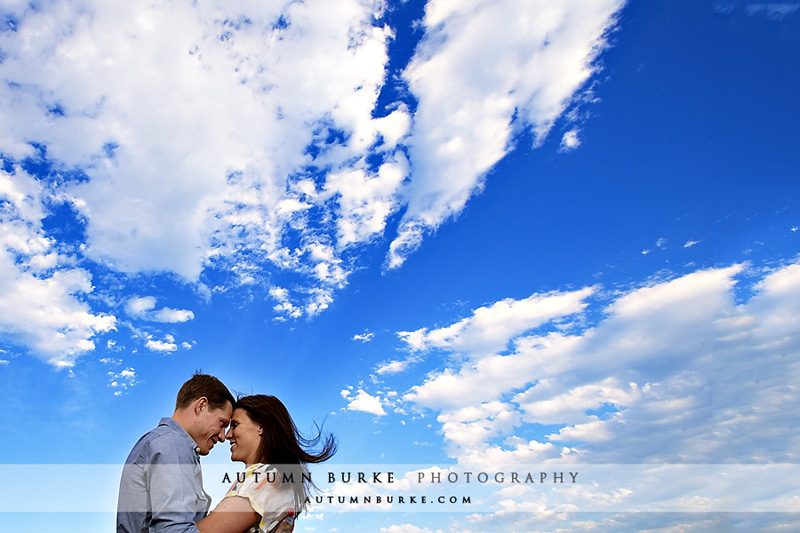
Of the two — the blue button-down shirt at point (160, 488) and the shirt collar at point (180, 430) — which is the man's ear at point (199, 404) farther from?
the blue button-down shirt at point (160, 488)

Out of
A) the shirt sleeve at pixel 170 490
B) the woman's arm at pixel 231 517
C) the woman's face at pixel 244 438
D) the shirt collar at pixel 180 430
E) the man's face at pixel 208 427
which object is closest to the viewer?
the shirt sleeve at pixel 170 490

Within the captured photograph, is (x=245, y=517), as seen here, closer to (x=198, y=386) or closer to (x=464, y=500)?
(x=198, y=386)

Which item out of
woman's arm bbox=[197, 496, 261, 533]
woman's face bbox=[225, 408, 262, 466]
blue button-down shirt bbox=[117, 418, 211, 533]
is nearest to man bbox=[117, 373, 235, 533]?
blue button-down shirt bbox=[117, 418, 211, 533]

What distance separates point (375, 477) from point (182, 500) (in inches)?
225

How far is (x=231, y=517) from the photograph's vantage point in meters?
5.06

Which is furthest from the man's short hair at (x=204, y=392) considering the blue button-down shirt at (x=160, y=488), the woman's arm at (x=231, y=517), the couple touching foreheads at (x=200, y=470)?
the woman's arm at (x=231, y=517)

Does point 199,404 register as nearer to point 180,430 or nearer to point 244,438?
point 180,430

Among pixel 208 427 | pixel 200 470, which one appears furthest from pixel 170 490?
pixel 208 427

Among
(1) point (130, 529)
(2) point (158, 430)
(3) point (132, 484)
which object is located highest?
(2) point (158, 430)

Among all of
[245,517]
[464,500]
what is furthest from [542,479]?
[245,517]

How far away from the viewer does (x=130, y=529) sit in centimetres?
471

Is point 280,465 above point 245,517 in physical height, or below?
above

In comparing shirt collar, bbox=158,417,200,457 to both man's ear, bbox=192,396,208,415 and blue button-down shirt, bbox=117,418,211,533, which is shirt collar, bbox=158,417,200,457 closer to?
blue button-down shirt, bbox=117,418,211,533

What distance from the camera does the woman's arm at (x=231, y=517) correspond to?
195 inches
